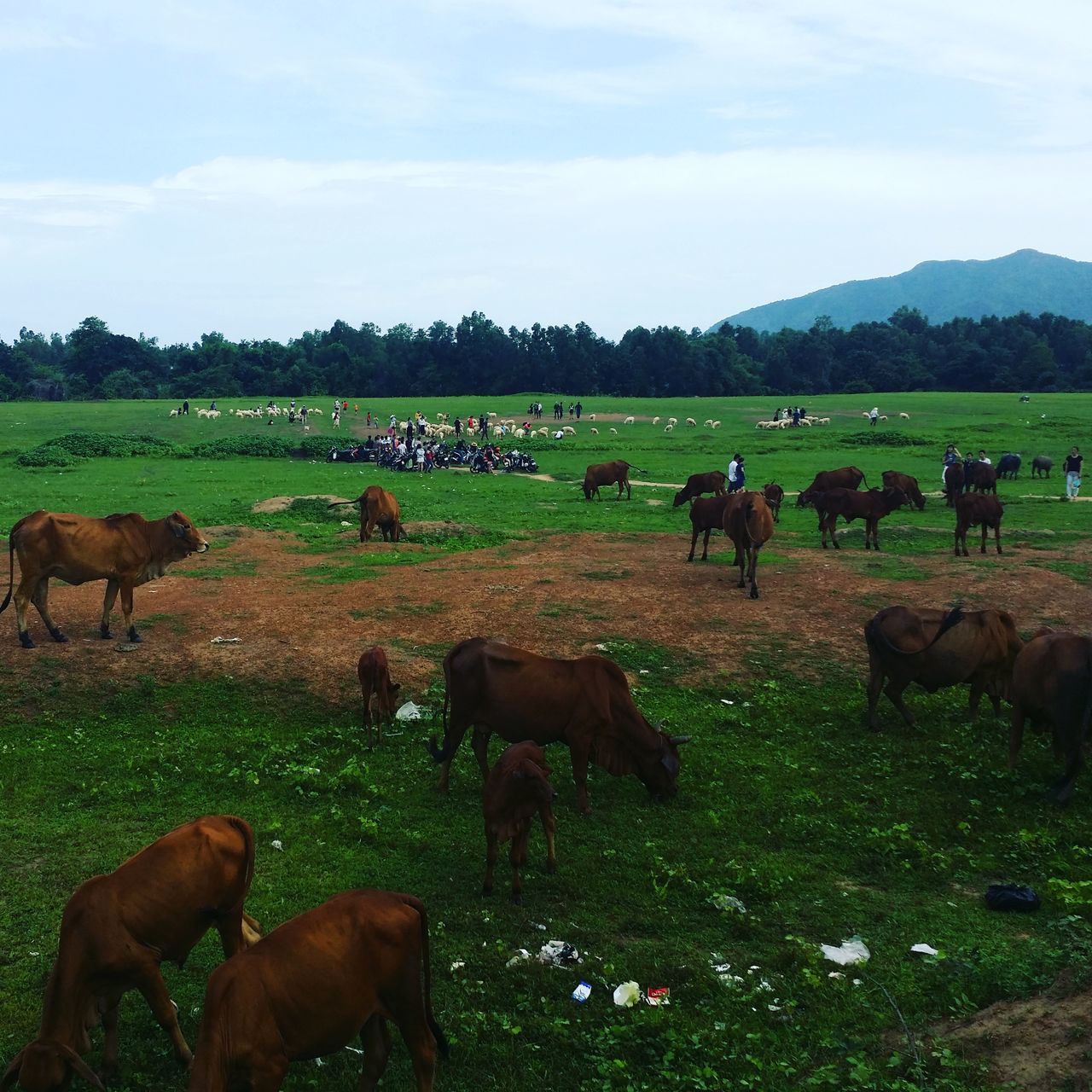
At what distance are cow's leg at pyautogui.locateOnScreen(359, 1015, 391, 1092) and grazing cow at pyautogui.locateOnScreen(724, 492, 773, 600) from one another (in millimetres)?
13806

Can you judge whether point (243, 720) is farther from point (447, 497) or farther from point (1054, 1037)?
point (447, 497)

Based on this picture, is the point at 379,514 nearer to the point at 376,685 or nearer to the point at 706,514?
the point at 706,514

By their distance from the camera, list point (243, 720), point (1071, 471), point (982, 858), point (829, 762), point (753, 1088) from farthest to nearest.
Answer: point (1071, 471) → point (243, 720) → point (829, 762) → point (982, 858) → point (753, 1088)

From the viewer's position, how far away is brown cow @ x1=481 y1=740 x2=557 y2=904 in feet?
28.4

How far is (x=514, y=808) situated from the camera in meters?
8.77

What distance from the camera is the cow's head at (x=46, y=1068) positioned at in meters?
5.39

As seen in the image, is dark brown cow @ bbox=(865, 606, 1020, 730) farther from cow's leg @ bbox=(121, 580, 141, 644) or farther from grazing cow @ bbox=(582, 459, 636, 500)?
grazing cow @ bbox=(582, 459, 636, 500)

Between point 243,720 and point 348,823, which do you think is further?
point 243,720

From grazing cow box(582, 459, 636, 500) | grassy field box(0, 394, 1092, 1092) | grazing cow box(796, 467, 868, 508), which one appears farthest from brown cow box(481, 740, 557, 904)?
grazing cow box(582, 459, 636, 500)

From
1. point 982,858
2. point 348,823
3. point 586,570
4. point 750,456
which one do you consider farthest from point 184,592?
point 750,456

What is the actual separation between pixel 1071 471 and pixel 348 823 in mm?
31257

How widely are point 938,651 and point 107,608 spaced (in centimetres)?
1220

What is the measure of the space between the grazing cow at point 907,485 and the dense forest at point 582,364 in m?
70.5

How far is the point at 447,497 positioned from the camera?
35.6 meters
